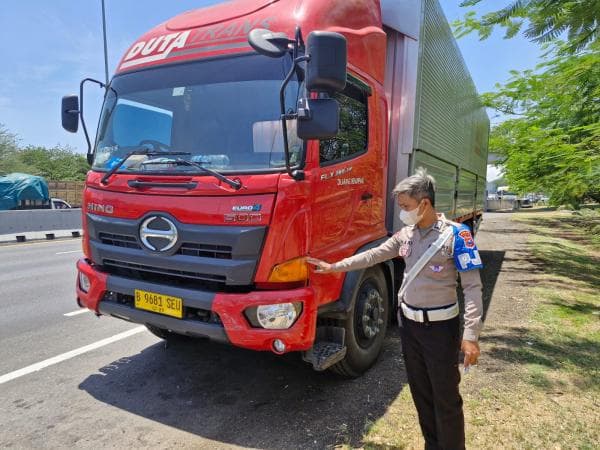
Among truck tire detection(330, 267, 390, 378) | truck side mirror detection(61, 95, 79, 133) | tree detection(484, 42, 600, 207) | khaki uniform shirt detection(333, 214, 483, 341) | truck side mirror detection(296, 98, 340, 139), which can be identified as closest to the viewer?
khaki uniform shirt detection(333, 214, 483, 341)

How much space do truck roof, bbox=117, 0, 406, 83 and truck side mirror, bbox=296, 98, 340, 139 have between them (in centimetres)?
75

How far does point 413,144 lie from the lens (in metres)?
4.37

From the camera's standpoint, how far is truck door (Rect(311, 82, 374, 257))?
10.5 feet

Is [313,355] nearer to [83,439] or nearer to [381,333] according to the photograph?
[381,333]

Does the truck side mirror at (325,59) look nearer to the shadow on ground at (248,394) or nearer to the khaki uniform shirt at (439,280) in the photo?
the khaki uniform shirt at (439,280)

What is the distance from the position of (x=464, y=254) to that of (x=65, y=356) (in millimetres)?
3857

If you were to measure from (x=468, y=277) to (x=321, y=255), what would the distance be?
1.17 m

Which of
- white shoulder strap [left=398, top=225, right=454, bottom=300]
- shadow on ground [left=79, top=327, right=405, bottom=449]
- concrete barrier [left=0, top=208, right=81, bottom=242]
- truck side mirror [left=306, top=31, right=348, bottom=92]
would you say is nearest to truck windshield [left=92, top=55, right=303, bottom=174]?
truck side mirror [left=306, top=31, right=348, bottom=92]

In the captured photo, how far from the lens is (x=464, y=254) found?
2.32 meters

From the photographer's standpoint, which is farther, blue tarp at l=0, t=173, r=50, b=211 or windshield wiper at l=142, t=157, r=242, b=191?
blue tarp at l=0, t=173, r=50, b=211

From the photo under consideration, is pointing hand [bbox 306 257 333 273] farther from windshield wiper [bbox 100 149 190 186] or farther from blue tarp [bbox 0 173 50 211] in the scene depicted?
blue tarp [bbox 0 173 50 211]

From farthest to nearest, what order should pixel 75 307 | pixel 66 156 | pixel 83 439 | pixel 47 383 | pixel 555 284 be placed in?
pixel 66 156
pixel 555 284
pixel 75 307
pixel 47 383
pixel 83 439

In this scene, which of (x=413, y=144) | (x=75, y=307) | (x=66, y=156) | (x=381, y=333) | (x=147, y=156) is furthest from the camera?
(x=66, y=156)

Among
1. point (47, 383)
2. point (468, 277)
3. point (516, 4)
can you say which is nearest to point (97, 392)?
point (47, 383)
